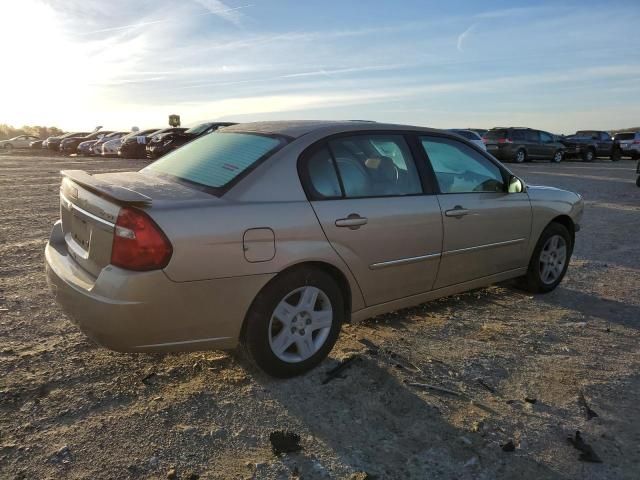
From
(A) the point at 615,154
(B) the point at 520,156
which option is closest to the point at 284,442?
(B) the point at 520,156

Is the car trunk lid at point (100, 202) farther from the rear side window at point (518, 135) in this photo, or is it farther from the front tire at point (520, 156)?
the front tire at point (520, 156)

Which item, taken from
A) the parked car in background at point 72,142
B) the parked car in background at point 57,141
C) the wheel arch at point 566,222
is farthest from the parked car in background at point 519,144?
the parked car in background at point 57,141

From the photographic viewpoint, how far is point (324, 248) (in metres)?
3.21

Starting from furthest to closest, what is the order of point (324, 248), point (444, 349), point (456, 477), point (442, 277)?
point (442, 277), point (444, 349), point (324, 248), point (456, 477)

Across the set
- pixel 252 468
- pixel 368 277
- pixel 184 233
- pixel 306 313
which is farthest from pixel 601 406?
pixel 184 233

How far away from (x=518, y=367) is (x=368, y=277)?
1178 millimetres

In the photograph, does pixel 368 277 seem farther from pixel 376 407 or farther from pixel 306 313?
pixel 376 407

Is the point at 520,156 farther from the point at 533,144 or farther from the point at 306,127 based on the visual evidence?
the point at 306,127

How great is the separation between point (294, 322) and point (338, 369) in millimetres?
469

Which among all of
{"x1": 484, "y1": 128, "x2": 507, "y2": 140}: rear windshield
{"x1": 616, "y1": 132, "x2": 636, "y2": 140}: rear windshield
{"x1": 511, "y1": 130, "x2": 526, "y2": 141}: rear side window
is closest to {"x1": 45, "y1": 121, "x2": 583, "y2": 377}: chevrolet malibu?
{"x1": 484, "y1": 128, "x2": 507, "y2": 140}: rear windshield

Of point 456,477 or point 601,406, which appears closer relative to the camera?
point 456,477

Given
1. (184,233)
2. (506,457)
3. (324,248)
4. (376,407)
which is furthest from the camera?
(324,248)

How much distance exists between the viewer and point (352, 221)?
3367mm

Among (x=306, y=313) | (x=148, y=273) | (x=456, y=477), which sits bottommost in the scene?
(x=456, y=477)
